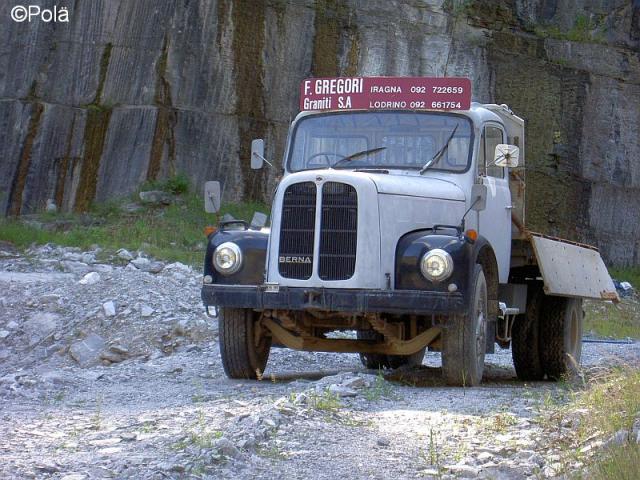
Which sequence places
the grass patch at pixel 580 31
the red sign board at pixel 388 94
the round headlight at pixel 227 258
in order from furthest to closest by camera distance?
the grass patch at pixel 580 31 → the red sign board at pixel 388 94 → the round headlight at pixel 227 258

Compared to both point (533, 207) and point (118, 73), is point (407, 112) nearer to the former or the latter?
point (118, 73)

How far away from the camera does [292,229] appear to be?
1047 centimetres

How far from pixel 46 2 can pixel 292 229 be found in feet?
52.6

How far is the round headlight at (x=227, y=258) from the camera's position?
10773 millimetres

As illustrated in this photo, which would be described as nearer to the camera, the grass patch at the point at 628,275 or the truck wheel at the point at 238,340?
the truck wheel at the point at 238,340

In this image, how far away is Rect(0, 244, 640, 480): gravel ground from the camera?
6773 mm

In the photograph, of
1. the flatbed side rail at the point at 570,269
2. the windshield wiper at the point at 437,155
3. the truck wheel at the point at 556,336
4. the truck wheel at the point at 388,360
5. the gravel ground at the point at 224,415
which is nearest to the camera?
the gravel ground at the point at 224,415

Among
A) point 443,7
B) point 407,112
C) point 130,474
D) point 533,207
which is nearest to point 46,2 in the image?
point 443,7

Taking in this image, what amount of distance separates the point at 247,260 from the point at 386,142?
1.94 metres

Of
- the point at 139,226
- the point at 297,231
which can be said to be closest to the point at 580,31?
the point at 139,226

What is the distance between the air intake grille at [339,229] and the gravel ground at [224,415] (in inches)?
35.9

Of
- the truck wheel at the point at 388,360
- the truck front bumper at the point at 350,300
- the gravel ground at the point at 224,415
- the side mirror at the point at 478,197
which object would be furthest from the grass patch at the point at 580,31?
the truck front bumper at the point at 350,300

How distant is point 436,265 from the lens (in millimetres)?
10219

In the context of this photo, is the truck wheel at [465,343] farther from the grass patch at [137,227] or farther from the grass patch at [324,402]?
the grass patch at [137,227]
